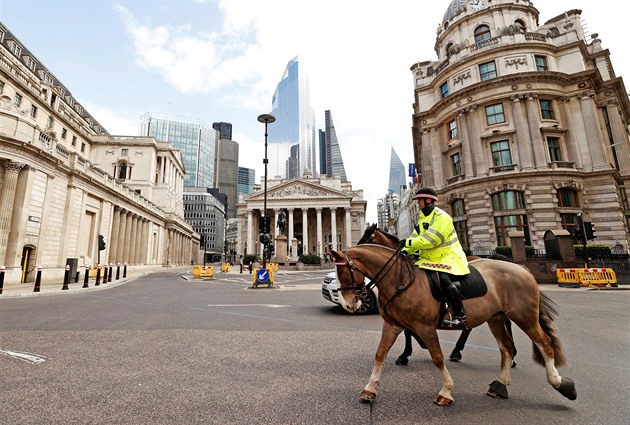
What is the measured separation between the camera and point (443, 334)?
21.9 feet

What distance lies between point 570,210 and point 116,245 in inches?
1857

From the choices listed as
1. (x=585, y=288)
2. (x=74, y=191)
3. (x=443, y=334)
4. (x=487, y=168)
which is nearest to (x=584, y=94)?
(x=487, y=168)

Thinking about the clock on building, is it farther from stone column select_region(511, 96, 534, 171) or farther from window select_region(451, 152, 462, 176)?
window select_region(451, 152, 462, 176)

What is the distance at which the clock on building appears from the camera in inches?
1328

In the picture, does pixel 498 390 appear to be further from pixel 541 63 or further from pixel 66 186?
pixel 541 63

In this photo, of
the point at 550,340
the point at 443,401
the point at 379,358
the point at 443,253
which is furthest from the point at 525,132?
the point at 379,358

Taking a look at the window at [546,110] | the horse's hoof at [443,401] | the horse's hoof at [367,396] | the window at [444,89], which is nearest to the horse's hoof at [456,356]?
the horse's hoof at [443,401]

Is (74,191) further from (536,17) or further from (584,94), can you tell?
(536,17)

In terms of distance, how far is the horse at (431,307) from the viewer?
10.7 ft

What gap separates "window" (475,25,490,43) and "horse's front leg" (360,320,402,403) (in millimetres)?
40397

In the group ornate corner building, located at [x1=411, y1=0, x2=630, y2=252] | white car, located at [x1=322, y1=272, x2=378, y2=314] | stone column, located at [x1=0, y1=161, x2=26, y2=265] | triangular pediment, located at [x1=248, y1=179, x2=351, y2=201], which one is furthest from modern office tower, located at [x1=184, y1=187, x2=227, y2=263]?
white car, located at [x1=322, y1=272, x2=378, y2=314]

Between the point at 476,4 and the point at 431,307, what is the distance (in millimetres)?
44347

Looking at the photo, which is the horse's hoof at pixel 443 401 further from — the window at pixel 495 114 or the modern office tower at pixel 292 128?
the modern office tower at pixel 292 128

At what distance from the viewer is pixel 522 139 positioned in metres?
26.9
